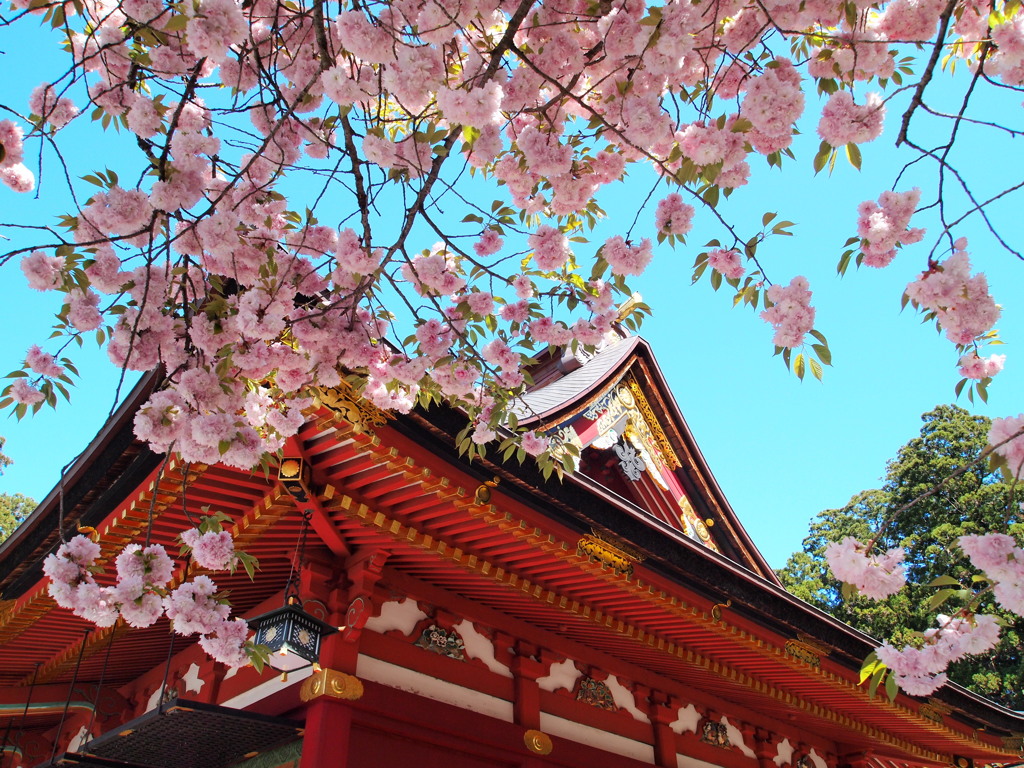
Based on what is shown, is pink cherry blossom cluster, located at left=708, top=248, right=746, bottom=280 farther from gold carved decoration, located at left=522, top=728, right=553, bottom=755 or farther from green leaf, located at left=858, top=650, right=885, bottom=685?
gold carved decoration, located at left=522, top=728, right=553, bottom=755

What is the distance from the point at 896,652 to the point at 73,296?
3.31m

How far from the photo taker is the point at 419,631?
4.84 m

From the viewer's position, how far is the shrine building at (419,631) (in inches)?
158

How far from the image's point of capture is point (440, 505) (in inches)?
165

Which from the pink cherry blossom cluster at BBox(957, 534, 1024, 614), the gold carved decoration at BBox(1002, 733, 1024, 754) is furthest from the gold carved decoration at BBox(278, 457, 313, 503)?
the gold carved decoration at BBox(1002, 733, 1024, 754)

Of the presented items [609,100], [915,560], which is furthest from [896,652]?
[915,560]

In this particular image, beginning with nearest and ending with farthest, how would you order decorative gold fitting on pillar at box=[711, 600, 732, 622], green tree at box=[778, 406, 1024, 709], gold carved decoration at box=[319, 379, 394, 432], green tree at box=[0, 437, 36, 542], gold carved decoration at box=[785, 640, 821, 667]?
gold carved decoration at box=[319, 379, 394, 432] < decorative gold fitting on pillar at box=[711, 600, 732, 622] < gold carved decoration at box=[785, 640, 821, 667] < green tree at box=[778, 406, 1024, 709] < green tree at box=[0, 437, 36, 542]

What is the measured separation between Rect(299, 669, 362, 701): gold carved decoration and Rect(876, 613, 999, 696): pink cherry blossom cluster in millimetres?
2922

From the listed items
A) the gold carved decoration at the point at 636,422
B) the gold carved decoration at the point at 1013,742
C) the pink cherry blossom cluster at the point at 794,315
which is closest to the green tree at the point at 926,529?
the gold carved decoration at the point at 1013,742

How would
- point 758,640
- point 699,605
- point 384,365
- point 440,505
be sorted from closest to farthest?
point 384,365 < point 440,505 < point 699,605 < point 758,640

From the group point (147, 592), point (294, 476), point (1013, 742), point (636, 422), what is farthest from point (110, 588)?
point (1013, 742)

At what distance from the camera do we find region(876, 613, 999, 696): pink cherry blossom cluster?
2.38 m

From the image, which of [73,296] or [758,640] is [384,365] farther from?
[758,640]

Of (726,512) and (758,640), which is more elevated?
(726,512)
